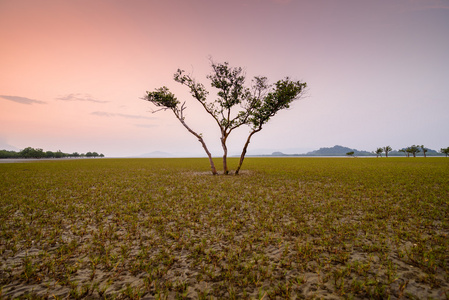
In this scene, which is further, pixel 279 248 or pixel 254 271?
pixel 279 248

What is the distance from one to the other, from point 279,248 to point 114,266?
16.8ft

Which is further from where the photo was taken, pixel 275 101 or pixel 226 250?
pixel 275 101

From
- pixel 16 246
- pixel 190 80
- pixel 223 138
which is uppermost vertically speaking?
pixel 190 80

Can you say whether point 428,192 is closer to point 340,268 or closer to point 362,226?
point 362,226

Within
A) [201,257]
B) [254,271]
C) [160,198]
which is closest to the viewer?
[254,271]

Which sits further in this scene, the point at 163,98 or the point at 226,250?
the point at 163,98

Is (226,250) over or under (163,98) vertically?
under

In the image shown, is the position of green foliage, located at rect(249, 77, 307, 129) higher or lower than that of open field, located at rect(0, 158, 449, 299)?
higher

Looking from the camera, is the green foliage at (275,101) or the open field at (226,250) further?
the green foliage at (275,101)

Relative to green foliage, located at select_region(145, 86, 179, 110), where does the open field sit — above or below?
below

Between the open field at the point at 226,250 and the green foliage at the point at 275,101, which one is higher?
the green foliage at the point at 275,101

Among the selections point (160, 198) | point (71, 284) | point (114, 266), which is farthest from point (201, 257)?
point (160, 198)

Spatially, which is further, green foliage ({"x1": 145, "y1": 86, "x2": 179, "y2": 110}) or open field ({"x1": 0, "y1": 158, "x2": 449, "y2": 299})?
green foliage ({"x1": 145, "y1": 86, "x2": 179, "y2": 110})

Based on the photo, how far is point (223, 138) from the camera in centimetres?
2730
